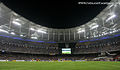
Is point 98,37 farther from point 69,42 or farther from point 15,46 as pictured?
point 15,46

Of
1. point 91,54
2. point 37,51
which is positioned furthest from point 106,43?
point 37,51

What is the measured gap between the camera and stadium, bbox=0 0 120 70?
44.5m

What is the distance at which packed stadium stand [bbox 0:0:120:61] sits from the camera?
45.7 m

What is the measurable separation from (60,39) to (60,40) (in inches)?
34.5

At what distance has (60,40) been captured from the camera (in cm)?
7344

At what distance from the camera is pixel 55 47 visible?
227 feet

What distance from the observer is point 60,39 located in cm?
7394

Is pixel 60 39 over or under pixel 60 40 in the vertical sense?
over

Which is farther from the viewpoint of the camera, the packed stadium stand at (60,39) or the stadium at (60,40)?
the packed stadium stand at (60,39)

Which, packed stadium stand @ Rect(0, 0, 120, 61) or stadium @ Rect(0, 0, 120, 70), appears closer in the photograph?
stadium @ Rect(0, 0, 120, 70)

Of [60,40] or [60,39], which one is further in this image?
[60,39]

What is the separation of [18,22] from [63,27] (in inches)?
1123

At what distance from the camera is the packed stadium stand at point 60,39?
150 feet

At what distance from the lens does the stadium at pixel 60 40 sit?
44.5 m
